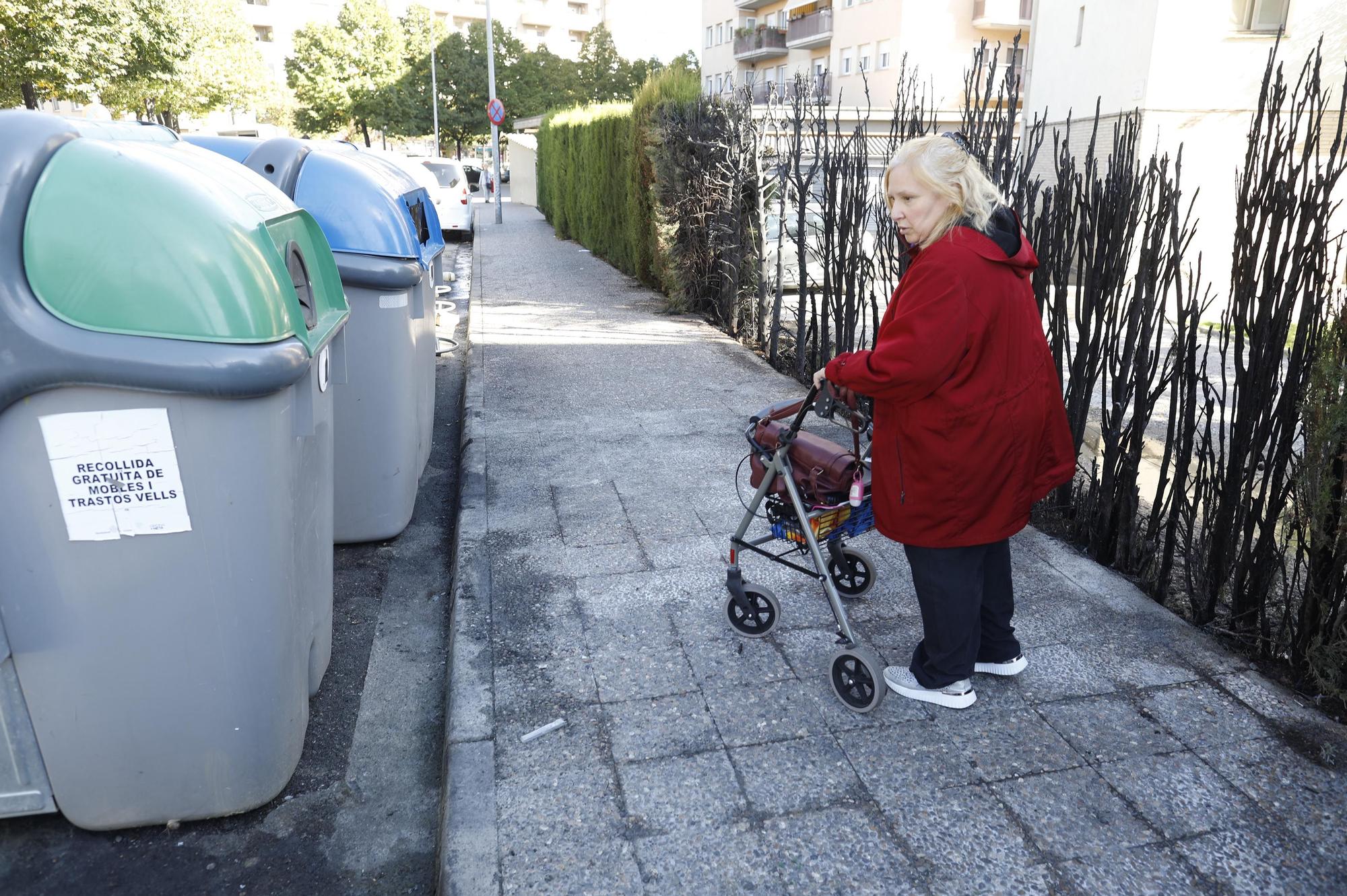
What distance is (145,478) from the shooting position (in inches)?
89.5

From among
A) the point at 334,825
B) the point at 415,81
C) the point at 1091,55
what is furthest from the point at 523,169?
the point at 334,825

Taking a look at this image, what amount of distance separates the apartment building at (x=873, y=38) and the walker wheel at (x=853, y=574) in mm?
25730

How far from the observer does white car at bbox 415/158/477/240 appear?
19.7 m

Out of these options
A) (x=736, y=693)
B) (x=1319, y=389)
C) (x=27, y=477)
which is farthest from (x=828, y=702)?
(x=27, y=477)

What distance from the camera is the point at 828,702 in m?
3.08

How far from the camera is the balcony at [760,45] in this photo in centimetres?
4419

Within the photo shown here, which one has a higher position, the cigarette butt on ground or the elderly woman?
the elderly woman

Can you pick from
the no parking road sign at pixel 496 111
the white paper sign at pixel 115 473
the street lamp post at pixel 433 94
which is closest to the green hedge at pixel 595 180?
the no parking road sign at pixel 496 111

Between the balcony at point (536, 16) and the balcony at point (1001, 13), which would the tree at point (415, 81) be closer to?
the balcony at point (536, 16)

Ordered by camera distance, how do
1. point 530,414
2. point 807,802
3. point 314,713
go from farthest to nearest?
point 530,414 < point 314,713 < point 807,802

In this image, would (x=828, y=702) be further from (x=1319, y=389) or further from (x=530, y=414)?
(x=530, y=414)

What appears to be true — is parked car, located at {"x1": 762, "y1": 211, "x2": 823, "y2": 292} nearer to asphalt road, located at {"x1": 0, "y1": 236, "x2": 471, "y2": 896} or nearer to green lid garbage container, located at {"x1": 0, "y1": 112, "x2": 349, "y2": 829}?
asphalt road, located at {"x1": 0, "y1": 236, "x2": 471, "y2": 896}

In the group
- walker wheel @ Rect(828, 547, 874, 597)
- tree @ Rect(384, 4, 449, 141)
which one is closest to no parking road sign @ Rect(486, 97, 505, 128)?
walker wheel @ Rect(828, 547, 874, 597)

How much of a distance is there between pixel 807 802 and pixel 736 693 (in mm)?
570
